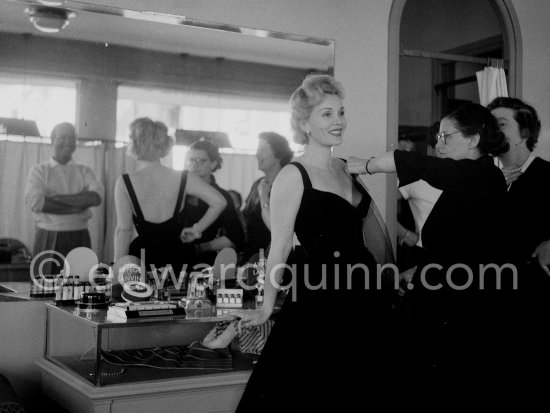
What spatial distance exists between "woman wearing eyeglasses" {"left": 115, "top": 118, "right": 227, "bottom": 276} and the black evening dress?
2.79ft

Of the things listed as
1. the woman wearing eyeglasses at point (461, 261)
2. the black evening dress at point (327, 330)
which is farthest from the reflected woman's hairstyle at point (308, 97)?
the woman wearing eyeglasses at point (461, 261)

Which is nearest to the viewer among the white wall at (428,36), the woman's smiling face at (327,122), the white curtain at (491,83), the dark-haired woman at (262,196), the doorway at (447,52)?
the woman's smiling face at (327,122)

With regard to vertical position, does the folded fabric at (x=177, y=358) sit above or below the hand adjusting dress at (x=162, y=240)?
below

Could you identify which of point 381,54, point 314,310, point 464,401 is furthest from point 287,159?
point 464,401

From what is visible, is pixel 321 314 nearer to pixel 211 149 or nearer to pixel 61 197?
pixel 211 149

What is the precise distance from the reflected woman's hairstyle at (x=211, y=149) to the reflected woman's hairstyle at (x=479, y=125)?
119 cm

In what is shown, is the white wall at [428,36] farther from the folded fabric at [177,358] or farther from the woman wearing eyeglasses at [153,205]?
the folded fabric at [177,358]

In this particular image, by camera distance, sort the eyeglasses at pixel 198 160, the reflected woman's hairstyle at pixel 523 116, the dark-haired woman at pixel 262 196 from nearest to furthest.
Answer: the reflected woman's hairstyle at pixel 523 116, the eyeglasses at pixel 198 160, the dark-haired woman at pixel 262 196

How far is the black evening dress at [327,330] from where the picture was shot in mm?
2551

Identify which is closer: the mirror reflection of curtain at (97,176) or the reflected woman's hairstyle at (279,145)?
the mirror reflection of curtain at (97,176)

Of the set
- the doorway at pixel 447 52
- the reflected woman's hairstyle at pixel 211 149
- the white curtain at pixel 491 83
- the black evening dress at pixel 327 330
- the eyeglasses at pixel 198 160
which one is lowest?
the black evening dress at pixel 327 330

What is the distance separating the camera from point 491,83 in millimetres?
4160

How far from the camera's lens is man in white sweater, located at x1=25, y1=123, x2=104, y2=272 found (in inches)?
123

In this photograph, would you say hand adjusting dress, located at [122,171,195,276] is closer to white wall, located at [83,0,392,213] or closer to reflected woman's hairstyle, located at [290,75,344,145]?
reflected woman's hairstyle, located at [290,75,344,145]
